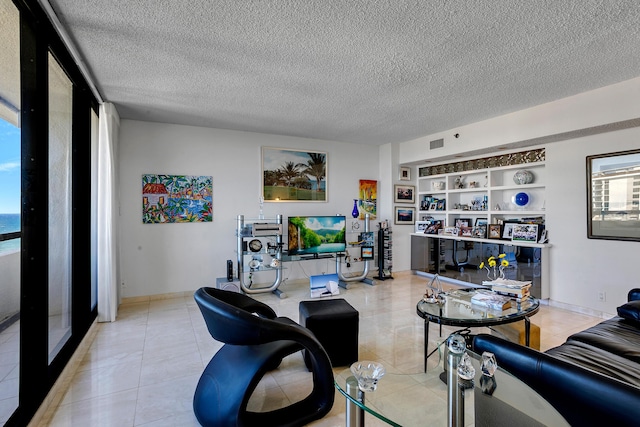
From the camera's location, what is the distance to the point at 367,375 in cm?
147

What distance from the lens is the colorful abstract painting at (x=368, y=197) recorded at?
628 centimetres

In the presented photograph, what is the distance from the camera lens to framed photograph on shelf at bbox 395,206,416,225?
252 inches

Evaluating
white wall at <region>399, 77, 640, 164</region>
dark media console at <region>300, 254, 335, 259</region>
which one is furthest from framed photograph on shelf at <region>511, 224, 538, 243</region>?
dark media console at <region>300, 254, 335, 259</region>

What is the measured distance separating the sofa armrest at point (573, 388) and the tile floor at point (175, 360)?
383 millimetres

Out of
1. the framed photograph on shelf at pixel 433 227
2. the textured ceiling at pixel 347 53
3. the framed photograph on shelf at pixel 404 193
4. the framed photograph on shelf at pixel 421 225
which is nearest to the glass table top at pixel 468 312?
the textured ceiling at pixel 347 53

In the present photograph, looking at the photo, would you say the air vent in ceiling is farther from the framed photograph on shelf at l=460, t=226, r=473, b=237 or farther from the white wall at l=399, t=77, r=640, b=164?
the framed photograph on shelf at l=460, t=226, r=473, b=237

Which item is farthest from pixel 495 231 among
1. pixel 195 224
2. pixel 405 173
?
pixel 195 224

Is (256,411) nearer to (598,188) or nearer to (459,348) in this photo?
(459,348)

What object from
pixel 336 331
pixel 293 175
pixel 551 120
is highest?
pixel 551 120

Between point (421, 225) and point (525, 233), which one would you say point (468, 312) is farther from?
point (421, 225)

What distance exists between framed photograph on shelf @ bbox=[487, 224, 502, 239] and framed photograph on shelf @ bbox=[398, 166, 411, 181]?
1.90 meters

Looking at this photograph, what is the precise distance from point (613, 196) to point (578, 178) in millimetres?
425

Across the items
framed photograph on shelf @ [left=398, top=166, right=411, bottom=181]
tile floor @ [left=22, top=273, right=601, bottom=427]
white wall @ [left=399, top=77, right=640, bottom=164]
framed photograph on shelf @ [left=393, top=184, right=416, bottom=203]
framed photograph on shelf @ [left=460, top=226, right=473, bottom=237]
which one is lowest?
tile floor @ [left=22, top=273, right=601, bottom=427]

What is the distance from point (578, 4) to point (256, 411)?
3.38 m
